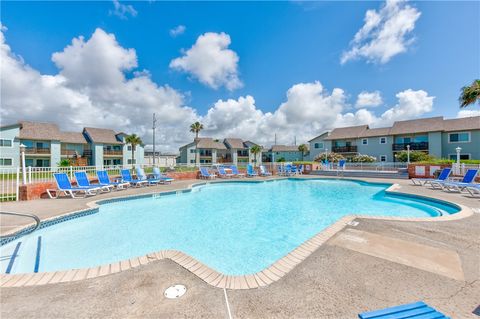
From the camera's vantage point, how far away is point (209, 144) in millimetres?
46656

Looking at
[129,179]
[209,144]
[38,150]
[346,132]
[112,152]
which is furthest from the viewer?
[209,144]

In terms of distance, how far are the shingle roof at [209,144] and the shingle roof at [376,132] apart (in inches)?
1140

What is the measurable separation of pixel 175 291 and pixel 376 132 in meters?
37.2

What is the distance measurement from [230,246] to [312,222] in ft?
11.1

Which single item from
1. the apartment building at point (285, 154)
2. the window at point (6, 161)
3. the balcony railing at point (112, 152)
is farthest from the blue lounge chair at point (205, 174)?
the apartment building at point (285, 154)

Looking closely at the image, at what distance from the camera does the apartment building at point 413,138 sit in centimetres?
2522

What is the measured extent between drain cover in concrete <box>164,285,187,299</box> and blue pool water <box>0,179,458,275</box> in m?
1.84

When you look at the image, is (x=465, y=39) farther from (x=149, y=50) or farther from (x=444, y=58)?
(x=149, y=50)

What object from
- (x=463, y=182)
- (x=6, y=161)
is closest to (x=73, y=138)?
(x=6, y=161)

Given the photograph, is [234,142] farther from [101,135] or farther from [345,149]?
[101,135]

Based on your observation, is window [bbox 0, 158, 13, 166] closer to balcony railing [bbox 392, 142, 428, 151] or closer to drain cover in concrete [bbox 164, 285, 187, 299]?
drain cover in concrete [bbox 164, 285, 187, 299]

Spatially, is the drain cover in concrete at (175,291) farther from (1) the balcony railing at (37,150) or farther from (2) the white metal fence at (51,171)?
(1) the balcony railing at (37,150)

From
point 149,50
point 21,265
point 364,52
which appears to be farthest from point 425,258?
point 149,50

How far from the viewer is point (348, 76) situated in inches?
722
